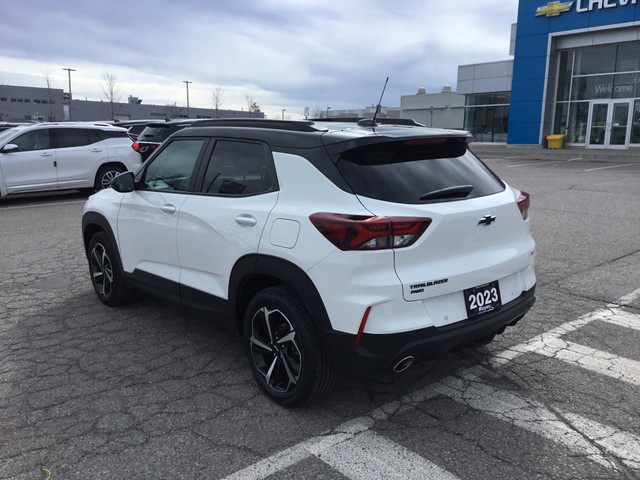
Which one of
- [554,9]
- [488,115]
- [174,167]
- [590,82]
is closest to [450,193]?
[174,167]

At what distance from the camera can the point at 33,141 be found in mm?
12109

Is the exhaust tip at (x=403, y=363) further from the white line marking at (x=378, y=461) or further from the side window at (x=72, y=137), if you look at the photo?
the side window at (x=72, y=137)

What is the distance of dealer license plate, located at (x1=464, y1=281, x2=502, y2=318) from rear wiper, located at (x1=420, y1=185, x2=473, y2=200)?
564mm

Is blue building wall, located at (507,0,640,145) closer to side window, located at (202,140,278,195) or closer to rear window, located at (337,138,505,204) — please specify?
rear window, located at (337,138,505,204)

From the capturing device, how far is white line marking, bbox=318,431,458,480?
8.71 feet

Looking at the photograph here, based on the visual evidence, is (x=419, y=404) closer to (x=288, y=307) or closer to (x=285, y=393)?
(x=285, y=393)

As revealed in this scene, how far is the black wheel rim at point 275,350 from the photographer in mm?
3240

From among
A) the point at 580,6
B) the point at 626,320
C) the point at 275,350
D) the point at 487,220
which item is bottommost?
the point at 626,320

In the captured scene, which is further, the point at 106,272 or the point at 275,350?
the point at 106,272

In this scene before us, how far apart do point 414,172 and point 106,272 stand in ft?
Answer: 10.9

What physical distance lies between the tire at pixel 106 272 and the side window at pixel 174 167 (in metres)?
0.87

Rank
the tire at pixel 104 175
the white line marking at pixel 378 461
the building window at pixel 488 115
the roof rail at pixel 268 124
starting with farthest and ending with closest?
1. the building window at pixel 488 115
2. the tire at pixel 104 175
3. the roof rail at pixel 268 124
4. the white line marking at pixel 378 461

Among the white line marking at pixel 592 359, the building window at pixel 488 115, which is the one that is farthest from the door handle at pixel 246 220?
the building window at pixel 488 115

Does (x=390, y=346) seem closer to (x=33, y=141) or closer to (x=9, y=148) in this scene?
(x=9, y=148)
